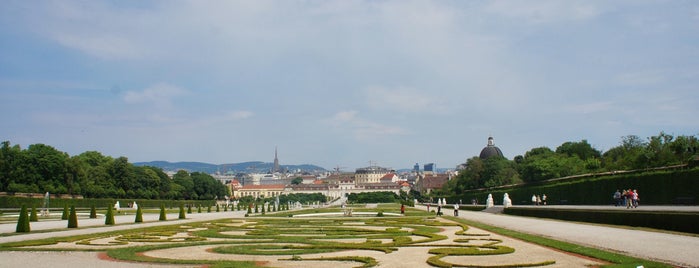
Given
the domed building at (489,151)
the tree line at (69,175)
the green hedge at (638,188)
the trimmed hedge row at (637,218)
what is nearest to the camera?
the trimmed hedge row at (637,218)

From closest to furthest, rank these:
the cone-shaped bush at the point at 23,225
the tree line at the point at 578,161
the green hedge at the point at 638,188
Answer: the cone-shaped bush at the point at 23,225, the green hedge at the point at 638,188, the tree line at the point at 578,161

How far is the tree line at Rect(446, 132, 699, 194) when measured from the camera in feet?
138

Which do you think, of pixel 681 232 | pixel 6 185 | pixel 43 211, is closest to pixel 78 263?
pixel 681 232

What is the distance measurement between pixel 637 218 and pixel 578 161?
5020cm

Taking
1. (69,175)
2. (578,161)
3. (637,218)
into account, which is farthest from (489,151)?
(637,218)

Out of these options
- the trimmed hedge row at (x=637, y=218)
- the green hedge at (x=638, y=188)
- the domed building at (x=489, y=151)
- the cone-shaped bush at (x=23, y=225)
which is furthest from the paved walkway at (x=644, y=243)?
the domed building at (x=489, y=151)

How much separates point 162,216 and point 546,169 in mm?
44128

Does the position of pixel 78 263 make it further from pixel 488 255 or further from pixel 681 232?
pixel 681 232

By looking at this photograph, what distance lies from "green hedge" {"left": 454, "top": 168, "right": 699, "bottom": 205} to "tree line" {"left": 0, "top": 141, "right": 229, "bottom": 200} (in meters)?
45.7

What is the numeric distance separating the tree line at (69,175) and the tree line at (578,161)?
45362mm

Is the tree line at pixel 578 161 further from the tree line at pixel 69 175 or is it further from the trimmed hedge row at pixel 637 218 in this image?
the tree line at pixel 69 175

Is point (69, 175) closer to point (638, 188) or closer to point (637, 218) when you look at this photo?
point (638, 188)

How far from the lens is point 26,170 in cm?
6019

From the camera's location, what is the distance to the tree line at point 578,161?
42.1 m
